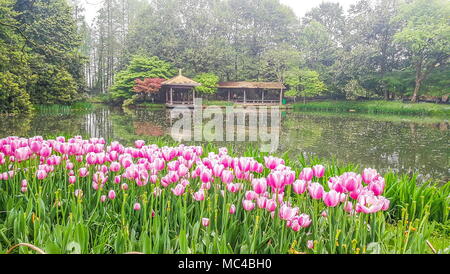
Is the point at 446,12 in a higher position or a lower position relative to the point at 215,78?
higher

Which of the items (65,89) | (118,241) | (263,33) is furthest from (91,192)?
(263,33)

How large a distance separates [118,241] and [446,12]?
2516cm

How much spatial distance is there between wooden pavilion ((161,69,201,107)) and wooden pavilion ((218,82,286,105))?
2.54 m

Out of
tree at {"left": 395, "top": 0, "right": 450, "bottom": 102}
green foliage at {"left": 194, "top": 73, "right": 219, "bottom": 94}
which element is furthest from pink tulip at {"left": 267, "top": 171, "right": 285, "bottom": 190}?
green foliage at {"left": 194, "top": 73, "right": 219, "bottom": 94}

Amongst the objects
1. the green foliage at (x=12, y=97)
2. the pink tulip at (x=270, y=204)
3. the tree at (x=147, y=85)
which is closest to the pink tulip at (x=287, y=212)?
the pink tulip at (x=270, y=204)

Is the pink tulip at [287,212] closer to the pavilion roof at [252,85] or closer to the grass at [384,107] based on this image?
the grass at [384,107]

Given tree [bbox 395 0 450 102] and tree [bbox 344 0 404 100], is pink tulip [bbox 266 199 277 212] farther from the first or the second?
tree [bbox 344 0 404 100]

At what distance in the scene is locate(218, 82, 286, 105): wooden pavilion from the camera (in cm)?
2434

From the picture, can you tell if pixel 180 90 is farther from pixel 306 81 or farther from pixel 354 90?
pixel 354 90

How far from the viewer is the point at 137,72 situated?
22.7 meters

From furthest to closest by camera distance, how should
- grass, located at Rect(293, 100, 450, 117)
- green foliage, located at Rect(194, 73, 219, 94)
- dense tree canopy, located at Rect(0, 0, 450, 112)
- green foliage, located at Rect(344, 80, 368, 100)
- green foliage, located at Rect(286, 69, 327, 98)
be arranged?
green foliage, located at Rect(286, 69, 327, 98) < green foliage, located at Rect(194, 73, 219, 94) < green foliage, located at Rect(344, 80, 368, 100) < dense tree canopy, located at Rect(0, 0, 450, 112) < grass, located at Rect(293, 100, 450, 117)
